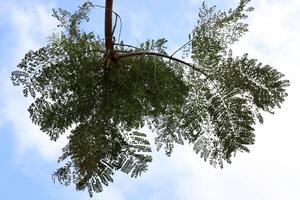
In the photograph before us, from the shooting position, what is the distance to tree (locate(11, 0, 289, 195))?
2.45 meters

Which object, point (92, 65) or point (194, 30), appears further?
point (194, 30)

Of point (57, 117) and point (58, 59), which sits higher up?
point (58, 59)

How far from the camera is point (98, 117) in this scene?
2.53 m

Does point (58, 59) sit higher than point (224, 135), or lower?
higher

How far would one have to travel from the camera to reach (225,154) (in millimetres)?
2539

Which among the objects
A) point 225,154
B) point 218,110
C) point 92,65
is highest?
point 92,65

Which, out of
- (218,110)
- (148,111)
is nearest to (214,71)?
(218,110)

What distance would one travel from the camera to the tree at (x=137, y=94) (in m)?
2.45

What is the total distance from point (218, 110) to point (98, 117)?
535mm

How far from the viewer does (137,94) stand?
244 centimetres

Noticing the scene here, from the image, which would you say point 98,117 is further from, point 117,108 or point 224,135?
point 224,135

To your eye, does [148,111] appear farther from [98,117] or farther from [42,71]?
[42,71]

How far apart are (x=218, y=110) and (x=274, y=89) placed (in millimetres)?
262

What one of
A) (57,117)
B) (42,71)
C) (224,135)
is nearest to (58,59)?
(42,71)
